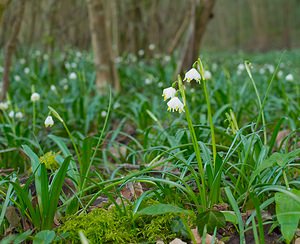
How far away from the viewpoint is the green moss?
187 centimetres

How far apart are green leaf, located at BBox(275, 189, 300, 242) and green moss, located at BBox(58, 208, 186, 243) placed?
430 millimetres

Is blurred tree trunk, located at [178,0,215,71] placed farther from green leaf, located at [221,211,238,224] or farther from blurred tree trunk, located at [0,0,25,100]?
green leaf, located at [221,211,238,224]

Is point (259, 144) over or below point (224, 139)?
over

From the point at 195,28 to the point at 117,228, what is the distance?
4.26m

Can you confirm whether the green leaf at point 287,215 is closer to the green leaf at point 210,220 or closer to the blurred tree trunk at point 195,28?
the green leaf at point 210,220

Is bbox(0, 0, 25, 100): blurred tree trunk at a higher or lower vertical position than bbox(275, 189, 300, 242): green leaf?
higher

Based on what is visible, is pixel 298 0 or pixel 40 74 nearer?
pixel 40 74

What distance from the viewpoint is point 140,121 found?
3885 mm

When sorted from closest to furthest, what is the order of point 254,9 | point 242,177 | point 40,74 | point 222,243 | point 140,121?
point 222,243 → point 242,177 → point 140,121 → point 40,74 → point 254,9

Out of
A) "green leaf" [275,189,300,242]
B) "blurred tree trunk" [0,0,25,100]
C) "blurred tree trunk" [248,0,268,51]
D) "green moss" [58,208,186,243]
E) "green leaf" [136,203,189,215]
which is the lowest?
"blurred tree trunk" [248,0,268,51]

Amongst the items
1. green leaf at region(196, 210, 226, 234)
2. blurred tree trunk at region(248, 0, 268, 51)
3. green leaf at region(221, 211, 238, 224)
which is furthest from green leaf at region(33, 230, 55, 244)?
blurred tree trunk at region(248, 0, 268, 51)

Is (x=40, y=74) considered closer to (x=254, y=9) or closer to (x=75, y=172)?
(x=75, y=172)

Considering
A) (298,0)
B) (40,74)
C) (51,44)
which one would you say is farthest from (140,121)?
(298,0)

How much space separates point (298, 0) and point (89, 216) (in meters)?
27.6
